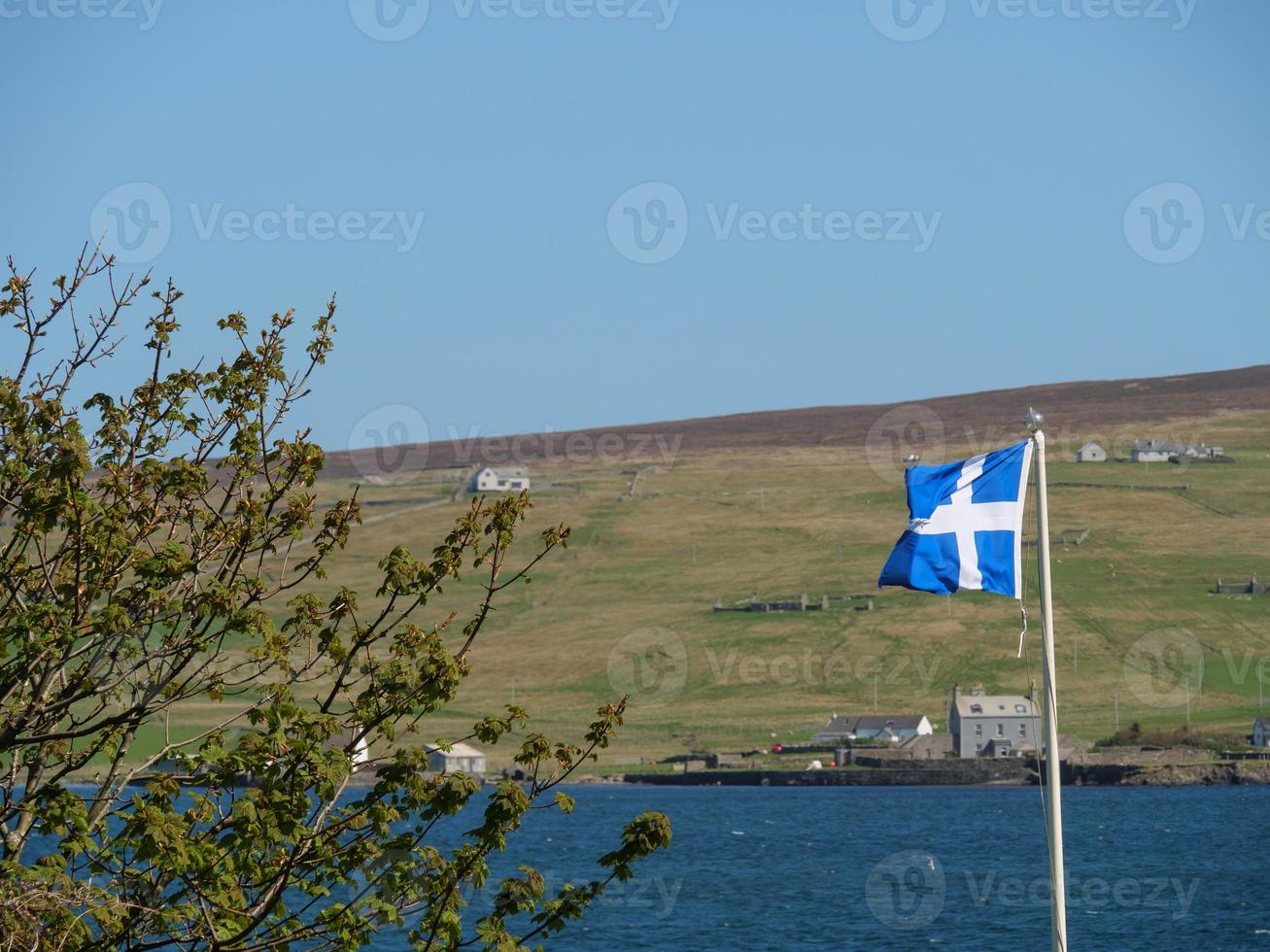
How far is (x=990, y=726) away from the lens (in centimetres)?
15088

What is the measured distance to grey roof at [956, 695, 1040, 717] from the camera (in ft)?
488

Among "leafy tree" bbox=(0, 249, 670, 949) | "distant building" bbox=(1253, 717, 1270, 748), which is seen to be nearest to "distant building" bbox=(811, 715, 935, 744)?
"distant building" bbox=(1253, 717, 1270, 748)

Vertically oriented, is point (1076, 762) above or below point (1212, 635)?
below

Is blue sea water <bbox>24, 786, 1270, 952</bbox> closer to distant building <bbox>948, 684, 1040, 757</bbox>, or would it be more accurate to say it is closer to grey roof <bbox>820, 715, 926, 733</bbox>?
distant building <bbox>948, 684, 1040, 757</bbox>

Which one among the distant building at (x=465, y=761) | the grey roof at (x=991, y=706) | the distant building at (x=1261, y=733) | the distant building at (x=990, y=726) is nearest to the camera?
the distant building at (x=1261, y=733)

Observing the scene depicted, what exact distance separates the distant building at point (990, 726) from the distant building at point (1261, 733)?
17.9 meters

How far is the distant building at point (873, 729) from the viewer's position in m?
151

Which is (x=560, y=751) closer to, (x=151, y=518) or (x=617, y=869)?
(x=617, y=869)

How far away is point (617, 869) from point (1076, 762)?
134 metres

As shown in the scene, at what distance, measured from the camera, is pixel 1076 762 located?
14050 cm

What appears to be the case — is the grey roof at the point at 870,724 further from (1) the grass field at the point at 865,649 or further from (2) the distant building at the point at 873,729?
(1) the grass field at the point at 865,649

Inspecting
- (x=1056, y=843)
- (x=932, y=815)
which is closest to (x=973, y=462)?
(x=1056, y=843)

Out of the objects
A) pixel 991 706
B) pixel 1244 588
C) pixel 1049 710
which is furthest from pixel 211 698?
pixel 1244 588

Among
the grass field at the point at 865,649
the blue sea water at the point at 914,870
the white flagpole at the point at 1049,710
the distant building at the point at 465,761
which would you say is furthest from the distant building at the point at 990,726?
the white flagpole at the point at 1049,710
